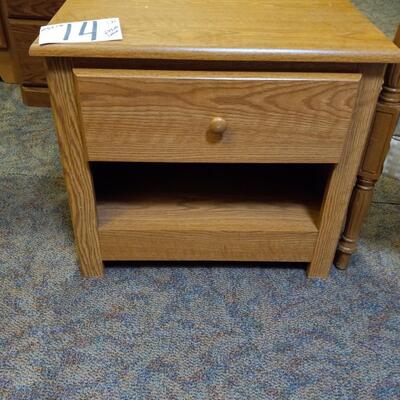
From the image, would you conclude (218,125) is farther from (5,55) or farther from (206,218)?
(5,55)

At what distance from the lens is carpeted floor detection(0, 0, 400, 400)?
678 mm

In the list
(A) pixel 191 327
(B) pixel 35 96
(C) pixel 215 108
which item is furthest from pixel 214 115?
(B) pixel 35 96

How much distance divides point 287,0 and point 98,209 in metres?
0.53

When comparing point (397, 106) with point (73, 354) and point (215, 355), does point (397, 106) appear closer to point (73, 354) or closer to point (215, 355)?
point (215, 355)

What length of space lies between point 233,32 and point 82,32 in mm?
223

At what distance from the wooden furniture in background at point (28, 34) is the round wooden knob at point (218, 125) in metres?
0.87

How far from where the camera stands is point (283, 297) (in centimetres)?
83

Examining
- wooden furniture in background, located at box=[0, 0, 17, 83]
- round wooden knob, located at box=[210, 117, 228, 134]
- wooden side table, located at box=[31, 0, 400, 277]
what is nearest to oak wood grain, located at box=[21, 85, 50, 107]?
wooden furniture in background, located at box=[0, 0, 17, 83]

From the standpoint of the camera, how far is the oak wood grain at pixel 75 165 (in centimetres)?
63

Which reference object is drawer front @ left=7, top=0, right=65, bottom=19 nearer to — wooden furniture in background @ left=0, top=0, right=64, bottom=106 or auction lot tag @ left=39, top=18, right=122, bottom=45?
wooden furniture in background @ left=0, top=0, right=64, bottom=106

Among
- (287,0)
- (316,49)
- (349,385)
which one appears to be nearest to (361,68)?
(316,49)

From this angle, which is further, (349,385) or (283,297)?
(283,297)

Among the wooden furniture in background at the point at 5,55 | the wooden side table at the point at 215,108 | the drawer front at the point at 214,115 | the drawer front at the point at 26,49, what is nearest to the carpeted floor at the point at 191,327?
the wooden side table at the point at 215,108

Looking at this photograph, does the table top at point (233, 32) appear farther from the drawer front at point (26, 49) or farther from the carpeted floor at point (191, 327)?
the drawer front at point (26, 49)
